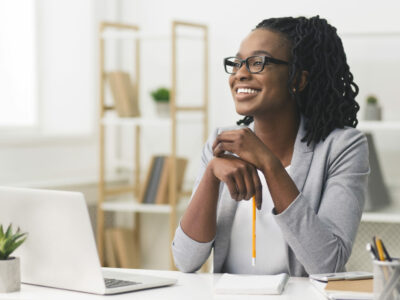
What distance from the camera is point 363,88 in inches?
131

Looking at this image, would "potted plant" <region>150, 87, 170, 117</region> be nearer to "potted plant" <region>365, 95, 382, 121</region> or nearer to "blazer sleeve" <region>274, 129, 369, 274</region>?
"potted plant" <region>365, 95, 382, 121</region>

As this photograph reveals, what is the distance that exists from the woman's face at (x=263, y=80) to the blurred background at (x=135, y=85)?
1.43 meters

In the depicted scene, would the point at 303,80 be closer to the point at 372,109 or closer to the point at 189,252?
the point at 189,252

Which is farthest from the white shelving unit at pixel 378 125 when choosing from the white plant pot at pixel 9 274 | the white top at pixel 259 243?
the white plant pot at pixel 9 274

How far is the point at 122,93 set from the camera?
3.54m

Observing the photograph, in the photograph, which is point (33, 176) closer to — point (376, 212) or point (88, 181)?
point (88, 181)

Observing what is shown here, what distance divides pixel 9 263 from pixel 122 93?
209 centimetres

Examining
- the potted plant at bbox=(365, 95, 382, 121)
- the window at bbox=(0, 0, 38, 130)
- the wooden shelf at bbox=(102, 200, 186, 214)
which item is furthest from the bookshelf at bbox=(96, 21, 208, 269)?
the potted plant at bbox=(365, 95, 382, 121)

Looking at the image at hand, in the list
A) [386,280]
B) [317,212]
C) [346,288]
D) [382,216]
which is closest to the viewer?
[386,280]

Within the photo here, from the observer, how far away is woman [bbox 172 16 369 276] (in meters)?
1.70

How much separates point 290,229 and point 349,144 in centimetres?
32

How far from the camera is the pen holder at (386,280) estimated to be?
1287 millimetres

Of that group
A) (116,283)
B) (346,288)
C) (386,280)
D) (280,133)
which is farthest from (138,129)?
(386,280)

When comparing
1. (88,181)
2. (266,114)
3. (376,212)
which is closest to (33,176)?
(88,181)
